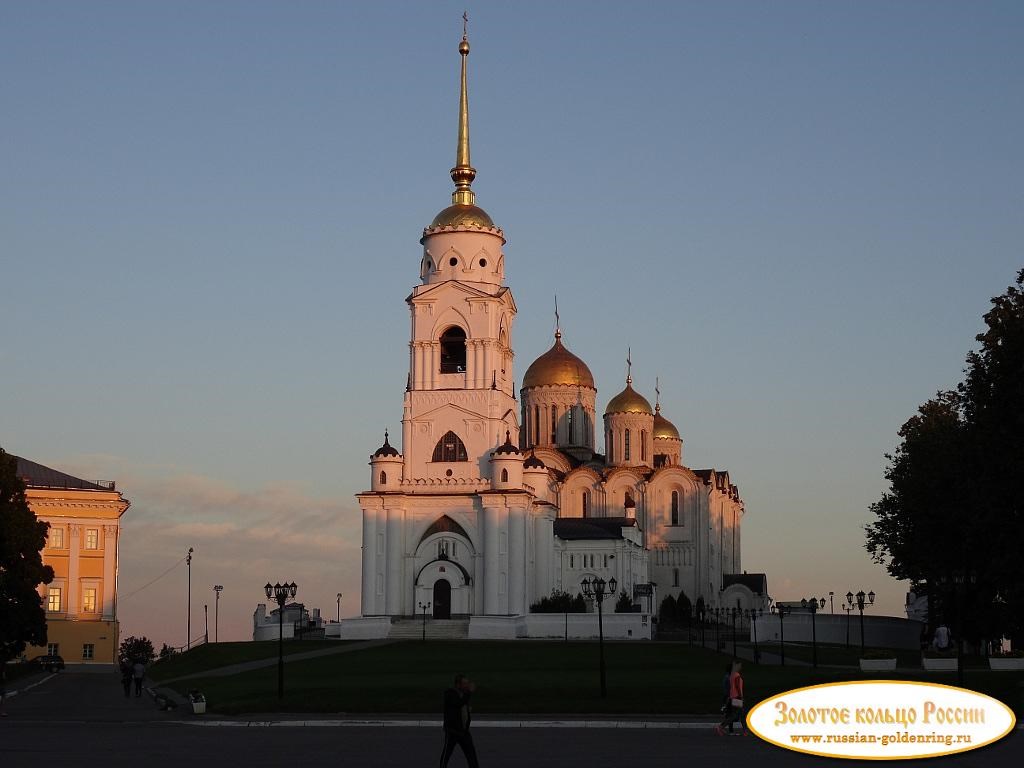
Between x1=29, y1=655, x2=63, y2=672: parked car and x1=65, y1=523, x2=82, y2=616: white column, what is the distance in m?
8.40

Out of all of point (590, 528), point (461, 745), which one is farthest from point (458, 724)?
point (590, 528)

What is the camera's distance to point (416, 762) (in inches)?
1070

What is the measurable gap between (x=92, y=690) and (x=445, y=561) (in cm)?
3425

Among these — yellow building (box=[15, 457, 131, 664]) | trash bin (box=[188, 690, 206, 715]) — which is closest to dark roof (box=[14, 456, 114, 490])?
yellow building (box=[15, 457, 131, 664])

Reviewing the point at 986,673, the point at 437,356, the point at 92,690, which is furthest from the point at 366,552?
the point at 986,673

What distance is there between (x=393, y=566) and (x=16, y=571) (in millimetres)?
35726

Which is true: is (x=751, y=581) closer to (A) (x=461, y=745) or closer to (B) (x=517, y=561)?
(B) (x=517, y=561)

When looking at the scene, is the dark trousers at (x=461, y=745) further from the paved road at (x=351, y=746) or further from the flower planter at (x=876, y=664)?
the flower planter at (x=876, y=664)

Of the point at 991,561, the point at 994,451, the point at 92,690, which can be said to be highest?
the point at 994,451

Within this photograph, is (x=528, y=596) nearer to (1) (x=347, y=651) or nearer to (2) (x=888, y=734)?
(1) (x=347, y=651)

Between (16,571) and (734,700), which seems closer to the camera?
(734,700)

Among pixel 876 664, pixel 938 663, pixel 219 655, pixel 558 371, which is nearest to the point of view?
pixel 938 663

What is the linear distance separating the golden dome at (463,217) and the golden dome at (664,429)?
34.3 m

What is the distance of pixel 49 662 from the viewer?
75250mm
